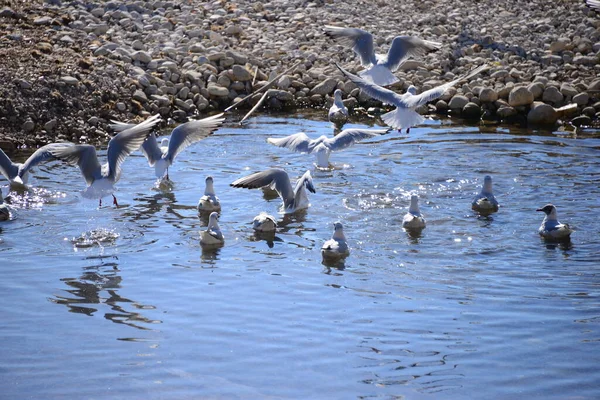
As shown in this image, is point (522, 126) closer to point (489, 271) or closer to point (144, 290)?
point (489, 271)

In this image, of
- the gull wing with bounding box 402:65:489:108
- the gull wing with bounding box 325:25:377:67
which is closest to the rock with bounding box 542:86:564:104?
the gull wing with bounding box 402:65:489:108

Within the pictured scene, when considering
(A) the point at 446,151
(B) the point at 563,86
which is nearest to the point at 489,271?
(A) the point at 446,151

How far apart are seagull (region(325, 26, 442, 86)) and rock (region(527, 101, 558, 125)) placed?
228 cm

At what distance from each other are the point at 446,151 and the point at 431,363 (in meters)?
8.14

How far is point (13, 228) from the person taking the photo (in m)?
11.2

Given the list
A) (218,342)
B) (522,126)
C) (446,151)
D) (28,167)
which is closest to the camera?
(218,342)

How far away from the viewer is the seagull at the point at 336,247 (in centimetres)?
995

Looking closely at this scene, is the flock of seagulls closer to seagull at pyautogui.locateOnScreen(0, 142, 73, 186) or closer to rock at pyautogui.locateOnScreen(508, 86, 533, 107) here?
seagull at pyautogui.locateOnScreen(0, 142, 73, 186)

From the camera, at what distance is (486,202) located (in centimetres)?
1162

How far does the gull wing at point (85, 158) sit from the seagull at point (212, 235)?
2.23 m

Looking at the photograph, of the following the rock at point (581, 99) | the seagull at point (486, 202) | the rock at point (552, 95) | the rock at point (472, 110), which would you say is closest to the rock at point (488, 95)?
the rock at point (472, 110)

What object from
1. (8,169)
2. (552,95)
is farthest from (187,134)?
(552,95)

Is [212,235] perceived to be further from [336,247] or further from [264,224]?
[336,247]

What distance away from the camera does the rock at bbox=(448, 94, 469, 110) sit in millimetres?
17547
